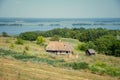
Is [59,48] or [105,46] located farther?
[105,46]

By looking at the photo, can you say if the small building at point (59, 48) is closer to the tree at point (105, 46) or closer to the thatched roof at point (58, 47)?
the thatched roof at point (58, 47)

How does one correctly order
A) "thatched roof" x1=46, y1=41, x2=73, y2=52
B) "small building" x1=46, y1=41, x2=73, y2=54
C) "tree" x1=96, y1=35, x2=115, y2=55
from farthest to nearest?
"tree" x1=96, y1=35, x2=115, y2=55
"thatched roof" x1=46, y1=41, x2=73, y2=52
"small building" x1=46, y1=41, x2=73, y2=54

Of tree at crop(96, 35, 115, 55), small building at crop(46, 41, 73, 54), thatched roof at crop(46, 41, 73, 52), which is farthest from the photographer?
tree at crop(96, 35, 115, 55)

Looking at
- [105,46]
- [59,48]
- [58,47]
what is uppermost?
[58,47]

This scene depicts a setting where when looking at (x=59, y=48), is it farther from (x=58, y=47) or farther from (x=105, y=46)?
(x=105, y=46)

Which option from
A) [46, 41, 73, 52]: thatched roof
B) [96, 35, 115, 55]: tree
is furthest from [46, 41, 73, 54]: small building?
[96, 35, 115, 55]: tree

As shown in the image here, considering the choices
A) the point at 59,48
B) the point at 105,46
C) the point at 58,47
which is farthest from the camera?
the point at 105,46

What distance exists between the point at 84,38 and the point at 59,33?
1052 inches

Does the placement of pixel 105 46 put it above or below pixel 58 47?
below

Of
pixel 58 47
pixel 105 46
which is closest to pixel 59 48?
pixel 58 47

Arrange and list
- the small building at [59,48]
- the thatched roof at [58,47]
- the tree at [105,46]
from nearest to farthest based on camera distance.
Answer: the small building at [59,48]
the thatched roof at [58,47]
the tree at [105,46]

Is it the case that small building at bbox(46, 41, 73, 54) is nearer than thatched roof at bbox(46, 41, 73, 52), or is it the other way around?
small building at bbox(46, 41, 73, 54)

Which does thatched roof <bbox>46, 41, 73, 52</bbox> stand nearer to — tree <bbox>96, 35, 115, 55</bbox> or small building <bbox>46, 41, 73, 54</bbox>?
small building <bbox>46, 41, 73, 54</bbox>

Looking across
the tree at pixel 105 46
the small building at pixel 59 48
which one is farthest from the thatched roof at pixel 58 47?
the tree at pixel 105 46
